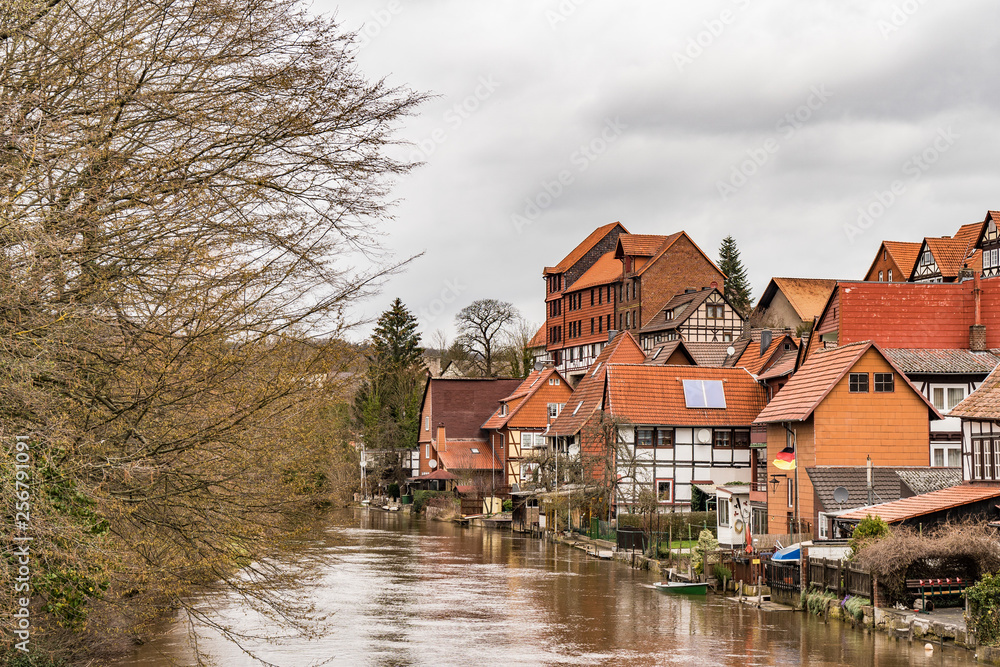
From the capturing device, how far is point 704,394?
149ft

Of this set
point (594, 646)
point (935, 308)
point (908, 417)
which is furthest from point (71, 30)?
point (935, 308)

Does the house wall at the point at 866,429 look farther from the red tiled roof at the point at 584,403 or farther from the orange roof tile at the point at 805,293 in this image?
the orange roof tile at the point at 805,293

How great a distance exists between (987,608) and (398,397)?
67.5m

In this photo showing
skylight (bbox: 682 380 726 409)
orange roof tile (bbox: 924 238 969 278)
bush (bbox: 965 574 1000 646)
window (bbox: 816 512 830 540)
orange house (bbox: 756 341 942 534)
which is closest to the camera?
bush (bbox: 965 574 1000 646)

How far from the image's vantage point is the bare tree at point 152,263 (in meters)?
7.95

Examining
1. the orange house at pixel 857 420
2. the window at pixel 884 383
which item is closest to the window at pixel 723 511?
the orange house at pixel 857 420

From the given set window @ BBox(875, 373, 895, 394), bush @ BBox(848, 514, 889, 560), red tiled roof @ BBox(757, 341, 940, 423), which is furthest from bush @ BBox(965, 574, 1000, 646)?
window @ BBox(875, 373, 895, 394)

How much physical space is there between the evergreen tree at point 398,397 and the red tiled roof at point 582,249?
12.9 meters

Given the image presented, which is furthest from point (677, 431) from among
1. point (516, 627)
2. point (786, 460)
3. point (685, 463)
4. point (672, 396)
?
point (516, 627)

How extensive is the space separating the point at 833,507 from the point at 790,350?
1810cm

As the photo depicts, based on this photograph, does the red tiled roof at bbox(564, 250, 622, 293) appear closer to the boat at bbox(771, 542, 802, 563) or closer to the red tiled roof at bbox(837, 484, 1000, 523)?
the boat at bbox(771, 542, 802, 563)

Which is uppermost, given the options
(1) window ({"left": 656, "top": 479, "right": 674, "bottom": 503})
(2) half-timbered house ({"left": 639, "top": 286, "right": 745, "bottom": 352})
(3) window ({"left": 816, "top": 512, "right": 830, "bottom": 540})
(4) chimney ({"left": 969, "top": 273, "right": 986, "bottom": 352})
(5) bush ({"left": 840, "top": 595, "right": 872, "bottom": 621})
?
(2) half-timbered house ({"left": 639, "top": 286, "right": 745, "bottom": 352})

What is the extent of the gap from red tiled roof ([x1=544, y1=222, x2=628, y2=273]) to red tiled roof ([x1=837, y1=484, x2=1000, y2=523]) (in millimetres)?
61424

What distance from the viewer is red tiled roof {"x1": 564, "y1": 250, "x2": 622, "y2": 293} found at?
265 feet
